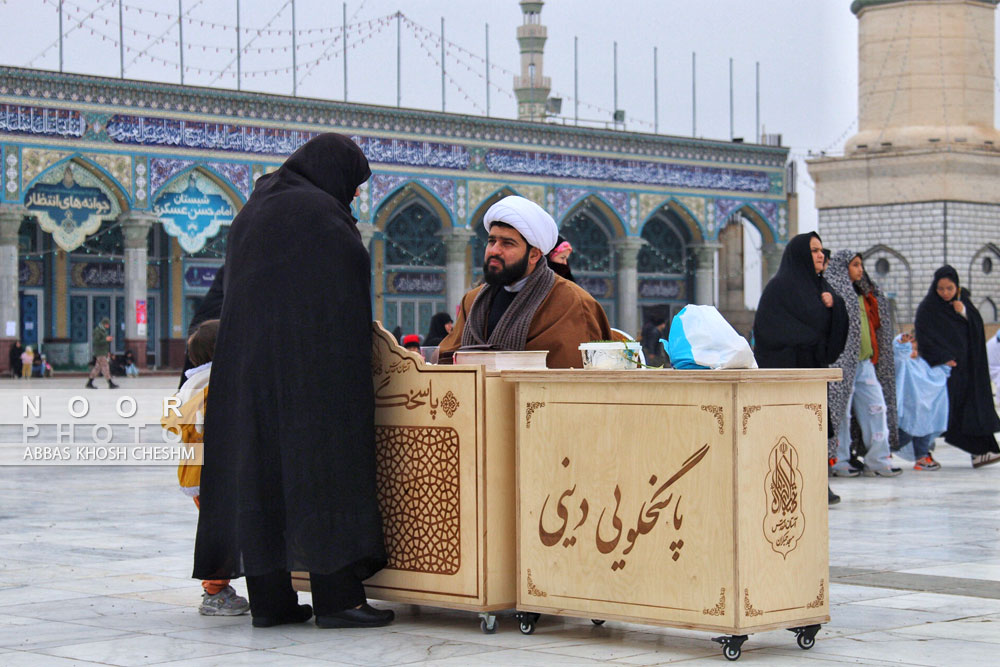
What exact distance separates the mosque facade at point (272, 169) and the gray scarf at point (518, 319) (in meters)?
17.3

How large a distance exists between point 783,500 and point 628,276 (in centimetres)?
2312

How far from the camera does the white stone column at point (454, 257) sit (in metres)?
23.9

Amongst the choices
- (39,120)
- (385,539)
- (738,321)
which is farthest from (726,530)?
(738,321)

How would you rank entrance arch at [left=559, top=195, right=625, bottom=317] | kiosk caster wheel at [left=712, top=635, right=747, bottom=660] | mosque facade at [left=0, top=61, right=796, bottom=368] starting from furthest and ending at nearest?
entrance arch at [left=559, top=195, right=625, bottom=317], mosque facade at [left=0, top=61, right=796, bottom=368], kiosk caster wheel at [left=712, top=635, right=747, bottom=660]

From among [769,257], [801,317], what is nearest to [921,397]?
[801,317]

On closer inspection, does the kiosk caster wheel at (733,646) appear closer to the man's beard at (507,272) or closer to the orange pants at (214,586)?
the man's beard at (507,272)

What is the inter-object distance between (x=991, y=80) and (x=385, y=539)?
2326cm

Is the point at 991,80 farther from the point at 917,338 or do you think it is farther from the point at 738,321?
the point at 917,338

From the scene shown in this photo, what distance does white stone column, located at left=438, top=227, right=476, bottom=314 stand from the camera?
78.4 ft

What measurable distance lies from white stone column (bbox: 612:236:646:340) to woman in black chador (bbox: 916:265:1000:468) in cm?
1771

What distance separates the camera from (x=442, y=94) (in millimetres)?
24172

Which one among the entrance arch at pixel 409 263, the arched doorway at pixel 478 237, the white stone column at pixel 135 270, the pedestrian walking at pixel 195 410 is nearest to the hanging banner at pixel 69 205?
the white stone column at pixel 135 270

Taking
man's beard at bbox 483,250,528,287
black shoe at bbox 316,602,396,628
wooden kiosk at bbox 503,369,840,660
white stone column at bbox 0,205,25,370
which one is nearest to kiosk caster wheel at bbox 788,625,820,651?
wooden kiosk at bbox 503,369,840,660

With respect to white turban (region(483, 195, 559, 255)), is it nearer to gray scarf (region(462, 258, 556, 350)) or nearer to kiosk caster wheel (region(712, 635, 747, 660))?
gray scarf (region(462, 258, 556, 350))
